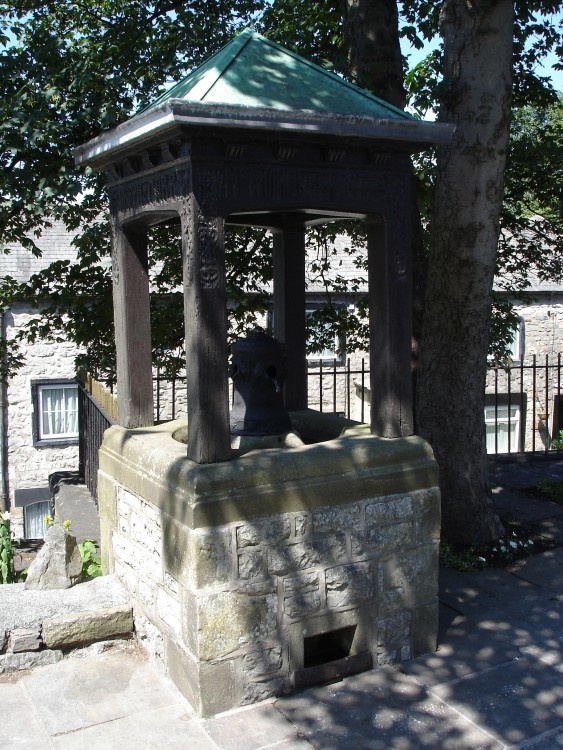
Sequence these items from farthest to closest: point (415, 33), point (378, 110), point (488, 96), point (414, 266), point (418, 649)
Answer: point (415, 33), point (414, 266), point (488, 96), point (418, 649), point (378, 110)

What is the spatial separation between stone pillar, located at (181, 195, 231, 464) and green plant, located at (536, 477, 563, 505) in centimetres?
418

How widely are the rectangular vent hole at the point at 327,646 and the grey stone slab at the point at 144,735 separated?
767 millimetres

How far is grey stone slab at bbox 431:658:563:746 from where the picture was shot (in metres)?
3.47

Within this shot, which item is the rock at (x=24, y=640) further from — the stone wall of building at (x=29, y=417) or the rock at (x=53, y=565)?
the stone wall of building at (x=29, y=417)

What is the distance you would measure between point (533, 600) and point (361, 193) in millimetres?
2771

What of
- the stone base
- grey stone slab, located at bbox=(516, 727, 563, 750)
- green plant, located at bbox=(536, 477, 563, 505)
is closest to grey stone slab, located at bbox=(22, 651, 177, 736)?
the stone base

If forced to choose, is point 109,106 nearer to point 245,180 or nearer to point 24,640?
point 245,180

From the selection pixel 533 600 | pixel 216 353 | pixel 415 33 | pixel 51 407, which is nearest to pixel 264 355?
pixel 216 353

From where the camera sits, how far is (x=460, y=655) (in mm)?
4148

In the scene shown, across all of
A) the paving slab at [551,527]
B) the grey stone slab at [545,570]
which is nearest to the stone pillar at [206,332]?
the grey stone slab at [545,570]

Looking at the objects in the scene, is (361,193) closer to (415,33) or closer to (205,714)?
(205,714)

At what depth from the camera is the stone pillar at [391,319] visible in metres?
4.09

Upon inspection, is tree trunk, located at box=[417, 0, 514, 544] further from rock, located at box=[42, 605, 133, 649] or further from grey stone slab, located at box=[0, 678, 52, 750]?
grey stone slab, located at box=[0, 678, 52, 750]

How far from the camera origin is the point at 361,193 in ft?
13.0
